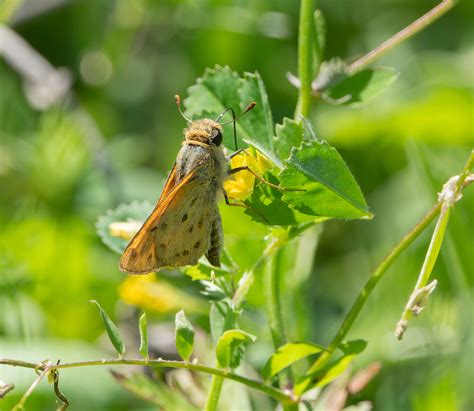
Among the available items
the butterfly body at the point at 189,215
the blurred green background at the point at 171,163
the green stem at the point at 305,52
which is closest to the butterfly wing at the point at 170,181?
the butterfly body at the point at 189,215

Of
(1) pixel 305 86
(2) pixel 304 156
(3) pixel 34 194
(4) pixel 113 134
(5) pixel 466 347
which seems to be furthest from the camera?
(4) pixel 113 134

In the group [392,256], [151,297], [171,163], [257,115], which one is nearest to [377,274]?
[392,256]

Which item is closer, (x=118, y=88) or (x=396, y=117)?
(x=396, y=117)

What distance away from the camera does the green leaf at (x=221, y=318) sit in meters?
1.42

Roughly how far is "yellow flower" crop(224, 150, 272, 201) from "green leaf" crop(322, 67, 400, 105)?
0.18 meters

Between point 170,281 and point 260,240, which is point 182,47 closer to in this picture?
point 170,281

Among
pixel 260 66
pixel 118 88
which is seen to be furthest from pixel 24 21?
pixel 260 66

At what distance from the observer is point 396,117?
124 inches

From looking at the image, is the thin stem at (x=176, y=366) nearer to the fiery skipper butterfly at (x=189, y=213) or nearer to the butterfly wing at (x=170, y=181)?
the fiery skipper butterfly at (x=189, y=213)

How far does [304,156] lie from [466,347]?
1.00 metres

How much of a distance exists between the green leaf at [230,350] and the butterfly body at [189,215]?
19 cm

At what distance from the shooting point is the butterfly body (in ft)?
5.12

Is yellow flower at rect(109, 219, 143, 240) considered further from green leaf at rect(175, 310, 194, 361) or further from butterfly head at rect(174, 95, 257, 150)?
green leaf at rect(175, 310, 194, 361)

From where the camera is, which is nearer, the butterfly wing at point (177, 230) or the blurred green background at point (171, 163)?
the butterfly wing at point (177, 230)
